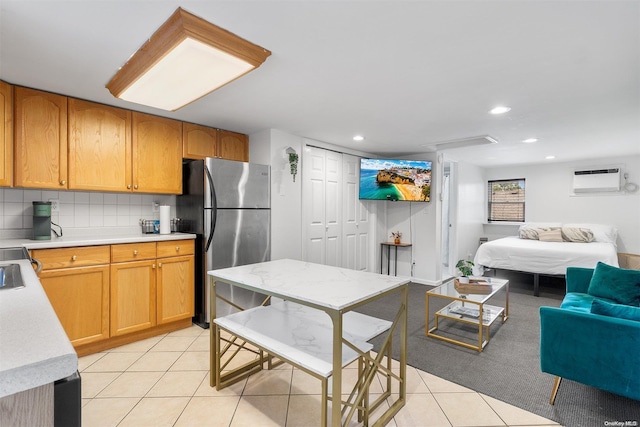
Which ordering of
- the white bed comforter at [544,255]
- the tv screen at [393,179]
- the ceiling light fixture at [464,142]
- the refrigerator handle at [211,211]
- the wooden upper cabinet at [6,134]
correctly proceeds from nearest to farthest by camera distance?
the wooden upper cabinet at [6,134] < the refrigerator handle at [211,211] < the ceiling light fixture at [464,142] < the white bed comforter at [544,255] < the tv screen at [393,179]

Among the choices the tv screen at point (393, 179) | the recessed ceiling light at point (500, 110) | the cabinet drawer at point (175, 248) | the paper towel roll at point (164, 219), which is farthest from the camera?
the tv screen at point (393, 179)

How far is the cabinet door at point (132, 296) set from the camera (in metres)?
2.72

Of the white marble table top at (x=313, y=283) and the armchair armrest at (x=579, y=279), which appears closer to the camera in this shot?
the white marble table top at (x=313, y=283)

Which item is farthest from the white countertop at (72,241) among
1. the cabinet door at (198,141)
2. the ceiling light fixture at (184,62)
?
the ceiling light fixture at (184,62)

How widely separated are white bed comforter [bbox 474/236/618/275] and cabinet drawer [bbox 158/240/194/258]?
14.9 ft

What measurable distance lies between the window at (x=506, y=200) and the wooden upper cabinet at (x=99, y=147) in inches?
279

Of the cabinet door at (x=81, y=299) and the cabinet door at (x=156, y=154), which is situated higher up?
the cabinet door at (x=156, y=154)

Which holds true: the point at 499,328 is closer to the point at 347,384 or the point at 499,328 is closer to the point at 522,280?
the point at 347,384

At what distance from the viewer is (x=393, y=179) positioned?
4.88m

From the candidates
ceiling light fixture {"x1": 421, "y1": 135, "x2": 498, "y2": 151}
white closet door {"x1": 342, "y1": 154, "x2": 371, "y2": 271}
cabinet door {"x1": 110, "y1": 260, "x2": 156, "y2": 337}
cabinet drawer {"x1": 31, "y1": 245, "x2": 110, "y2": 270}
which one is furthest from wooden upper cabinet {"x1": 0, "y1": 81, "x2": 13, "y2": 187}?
ceiling light fixture {"x1": 421, "y1": 135, "x2": 498, "y2": 151}

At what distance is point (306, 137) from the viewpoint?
13.2ft

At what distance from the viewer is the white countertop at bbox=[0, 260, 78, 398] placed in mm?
604

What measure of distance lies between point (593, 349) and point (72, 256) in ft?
12.1

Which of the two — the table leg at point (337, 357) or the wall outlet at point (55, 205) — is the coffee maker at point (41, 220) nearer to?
the wall outlet at point (55, 205)
